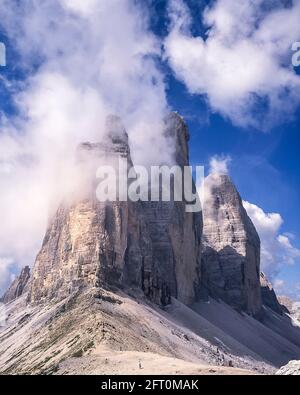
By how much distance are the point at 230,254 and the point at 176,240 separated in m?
51.9

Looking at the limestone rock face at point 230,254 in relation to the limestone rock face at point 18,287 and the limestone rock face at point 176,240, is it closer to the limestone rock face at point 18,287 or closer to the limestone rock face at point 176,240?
the limestone rock face at point 176,240

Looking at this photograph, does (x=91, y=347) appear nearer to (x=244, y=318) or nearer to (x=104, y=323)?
A: (x=104, y=323)

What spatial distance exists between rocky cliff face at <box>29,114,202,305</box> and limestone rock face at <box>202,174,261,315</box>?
34.4 meters

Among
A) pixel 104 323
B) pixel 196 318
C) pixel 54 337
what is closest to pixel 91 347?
pixel 104 323

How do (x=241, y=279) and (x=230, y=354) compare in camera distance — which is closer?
(x=230, y=354)

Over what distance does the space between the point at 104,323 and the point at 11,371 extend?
13164 millimetres

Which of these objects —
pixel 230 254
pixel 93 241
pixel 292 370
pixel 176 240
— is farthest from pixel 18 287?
pixel 292 370

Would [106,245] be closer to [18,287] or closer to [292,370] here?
[292,370]

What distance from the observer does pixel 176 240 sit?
441 feet

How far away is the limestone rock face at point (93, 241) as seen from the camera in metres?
88.1

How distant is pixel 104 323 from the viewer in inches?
2485

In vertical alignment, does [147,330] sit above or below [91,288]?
below

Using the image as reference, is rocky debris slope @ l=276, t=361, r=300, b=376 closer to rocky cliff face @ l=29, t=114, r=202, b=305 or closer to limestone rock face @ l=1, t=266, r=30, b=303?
rocky cliff face @ l=29, t=114, r=202, b=305

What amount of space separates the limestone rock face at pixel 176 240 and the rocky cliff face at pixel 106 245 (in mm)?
269
